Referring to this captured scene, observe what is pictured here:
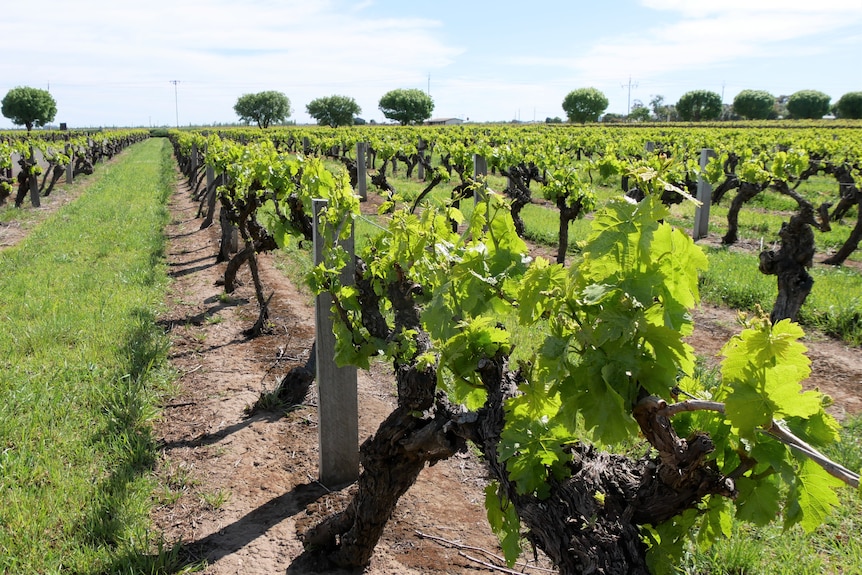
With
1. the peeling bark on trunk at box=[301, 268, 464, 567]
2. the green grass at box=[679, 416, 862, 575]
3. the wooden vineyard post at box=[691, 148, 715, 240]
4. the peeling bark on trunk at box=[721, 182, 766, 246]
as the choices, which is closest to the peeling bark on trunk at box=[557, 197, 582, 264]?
the peeling bark on trunk at box=[721, 182, 766, 246]

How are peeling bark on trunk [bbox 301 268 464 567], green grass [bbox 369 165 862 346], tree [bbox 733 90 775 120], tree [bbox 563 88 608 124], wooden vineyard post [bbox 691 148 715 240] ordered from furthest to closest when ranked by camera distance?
1. tree [bbox 563 88 608 124]
2. tree [bbox 733 90 775 120]
3. wooden vineyard post [bbox 691 148 715 240]
4. green grass [bbox 369 165 862 346]
5. peeling bark on trunk [bbox 301 268 464 567]

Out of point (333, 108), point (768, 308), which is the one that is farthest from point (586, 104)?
point (768, 308)

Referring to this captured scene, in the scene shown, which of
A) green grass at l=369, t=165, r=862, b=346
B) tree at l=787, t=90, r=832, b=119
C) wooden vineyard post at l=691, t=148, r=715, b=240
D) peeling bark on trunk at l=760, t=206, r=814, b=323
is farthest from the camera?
tree at l=787, t=90, r=832, b=119

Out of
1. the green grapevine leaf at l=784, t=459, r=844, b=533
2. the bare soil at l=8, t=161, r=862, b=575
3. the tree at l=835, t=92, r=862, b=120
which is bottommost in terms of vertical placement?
the bare soil at l=8, t=161, r=862, b=575

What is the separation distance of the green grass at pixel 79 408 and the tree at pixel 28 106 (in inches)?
3199

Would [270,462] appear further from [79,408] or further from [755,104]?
[755,104]

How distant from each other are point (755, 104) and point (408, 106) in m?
47.7

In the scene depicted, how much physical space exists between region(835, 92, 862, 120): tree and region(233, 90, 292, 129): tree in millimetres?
73850

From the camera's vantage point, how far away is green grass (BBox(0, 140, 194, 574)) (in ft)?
11.1

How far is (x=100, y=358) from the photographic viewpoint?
5.75m

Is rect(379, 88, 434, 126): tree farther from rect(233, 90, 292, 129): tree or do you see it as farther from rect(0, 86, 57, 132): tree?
rect(0, 86, 57, 132): tree

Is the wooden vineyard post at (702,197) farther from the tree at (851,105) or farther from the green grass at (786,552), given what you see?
the tree at (851,105)

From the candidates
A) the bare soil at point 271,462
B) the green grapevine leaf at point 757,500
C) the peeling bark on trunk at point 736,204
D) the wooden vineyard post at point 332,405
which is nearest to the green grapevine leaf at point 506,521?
the green grapevine leaf at point 757,500

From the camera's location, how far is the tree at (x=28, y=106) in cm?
7512
